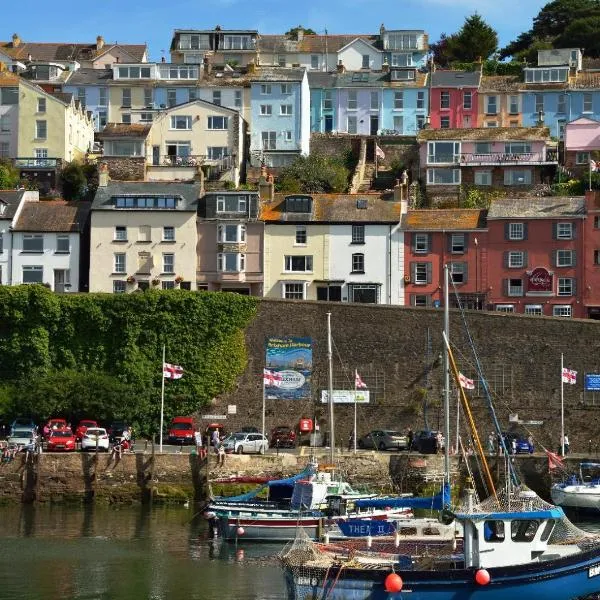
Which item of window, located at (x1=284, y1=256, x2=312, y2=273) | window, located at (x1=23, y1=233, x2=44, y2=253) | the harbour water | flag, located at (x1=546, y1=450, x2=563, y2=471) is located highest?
window, located at (x1=23, y1=233, x2=44, y2=253)

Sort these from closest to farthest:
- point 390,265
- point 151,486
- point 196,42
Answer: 1. point 151,486
2. point 390,265
3. point 196,42

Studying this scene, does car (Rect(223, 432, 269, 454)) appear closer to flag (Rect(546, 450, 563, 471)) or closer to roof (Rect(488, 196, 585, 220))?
flag (Rect(546, 450, 563, 471))

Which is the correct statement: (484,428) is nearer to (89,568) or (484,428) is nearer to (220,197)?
(220,197)

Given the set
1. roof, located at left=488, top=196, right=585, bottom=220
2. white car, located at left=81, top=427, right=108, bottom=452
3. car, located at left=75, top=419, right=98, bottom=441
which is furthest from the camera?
roof, located at left=488, top=196, right=585, bottom=220

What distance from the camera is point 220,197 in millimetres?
77750

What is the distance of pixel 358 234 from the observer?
252 feet

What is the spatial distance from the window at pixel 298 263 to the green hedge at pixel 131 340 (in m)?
8.41

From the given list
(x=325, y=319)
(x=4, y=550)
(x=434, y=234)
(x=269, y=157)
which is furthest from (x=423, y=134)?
(x=4, y=550)

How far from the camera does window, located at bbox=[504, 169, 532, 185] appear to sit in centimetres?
8919

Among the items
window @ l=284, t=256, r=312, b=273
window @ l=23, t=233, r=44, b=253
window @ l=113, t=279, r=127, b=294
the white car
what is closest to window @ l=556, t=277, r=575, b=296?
window @ l=284, t=256, r=312, b=273

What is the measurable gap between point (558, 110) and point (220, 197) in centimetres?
3267

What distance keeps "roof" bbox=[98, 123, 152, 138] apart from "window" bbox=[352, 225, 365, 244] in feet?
62.9

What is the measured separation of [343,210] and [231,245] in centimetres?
585

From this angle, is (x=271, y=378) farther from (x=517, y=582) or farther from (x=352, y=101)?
(x=352, y=101)
